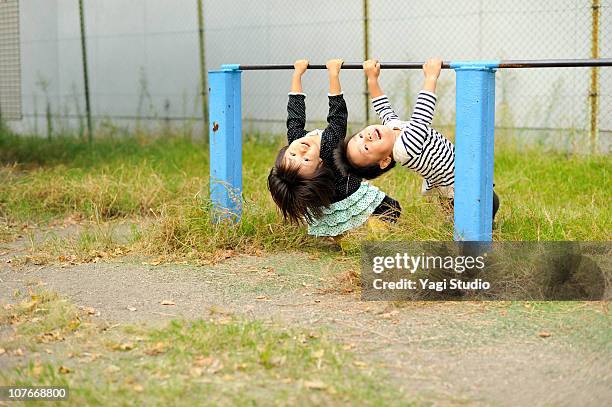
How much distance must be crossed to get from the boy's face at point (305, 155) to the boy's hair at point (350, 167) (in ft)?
0.45

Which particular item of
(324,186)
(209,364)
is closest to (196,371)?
Answer: (209,364)

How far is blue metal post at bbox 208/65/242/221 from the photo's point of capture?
5.52m

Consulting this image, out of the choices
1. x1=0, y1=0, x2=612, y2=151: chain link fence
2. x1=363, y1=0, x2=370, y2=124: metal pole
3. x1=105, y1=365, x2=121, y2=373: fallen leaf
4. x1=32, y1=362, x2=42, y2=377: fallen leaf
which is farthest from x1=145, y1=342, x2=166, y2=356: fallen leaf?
x1=363, y1=0, x2=370, y2=124: metal pole

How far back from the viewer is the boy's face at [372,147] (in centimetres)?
481

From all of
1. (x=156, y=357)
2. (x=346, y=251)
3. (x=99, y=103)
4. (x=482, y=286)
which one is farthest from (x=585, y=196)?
(x=99, y=103)

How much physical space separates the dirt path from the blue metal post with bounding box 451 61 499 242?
46 cm

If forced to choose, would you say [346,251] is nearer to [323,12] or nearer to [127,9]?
[323,12]

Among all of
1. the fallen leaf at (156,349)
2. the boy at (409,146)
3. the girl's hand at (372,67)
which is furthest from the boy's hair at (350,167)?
the fallen leaf at (156,349)

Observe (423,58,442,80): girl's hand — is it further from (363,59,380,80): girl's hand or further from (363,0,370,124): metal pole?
(363,0,370,124): metal pole

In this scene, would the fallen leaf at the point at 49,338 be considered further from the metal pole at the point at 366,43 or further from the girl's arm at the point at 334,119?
the metal pole at the point at 366,43

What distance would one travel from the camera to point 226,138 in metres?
5.55

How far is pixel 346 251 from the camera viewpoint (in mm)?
5168

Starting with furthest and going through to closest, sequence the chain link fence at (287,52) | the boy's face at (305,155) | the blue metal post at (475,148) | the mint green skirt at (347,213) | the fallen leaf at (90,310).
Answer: the chain link fence at (287,52) → the mint green skirt at (347,213) → the boy's face at (305,155) → the blue metal post at (475,148) → the fallen leaf at (90,310)

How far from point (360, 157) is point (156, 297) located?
4.51 feet
